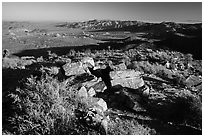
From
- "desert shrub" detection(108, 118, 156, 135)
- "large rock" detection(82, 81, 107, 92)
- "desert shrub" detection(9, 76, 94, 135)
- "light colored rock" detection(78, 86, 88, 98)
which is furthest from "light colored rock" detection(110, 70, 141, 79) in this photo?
"desert shrub" detection(108, 118, 156, 135)

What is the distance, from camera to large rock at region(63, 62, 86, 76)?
671cm

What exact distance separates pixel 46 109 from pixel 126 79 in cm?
226

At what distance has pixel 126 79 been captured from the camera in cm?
645

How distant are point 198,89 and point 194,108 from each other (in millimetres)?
1709

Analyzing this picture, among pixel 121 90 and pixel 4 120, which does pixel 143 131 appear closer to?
pixel 121 90

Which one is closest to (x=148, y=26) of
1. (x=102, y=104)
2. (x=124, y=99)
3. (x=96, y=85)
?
(x=96, y=85)

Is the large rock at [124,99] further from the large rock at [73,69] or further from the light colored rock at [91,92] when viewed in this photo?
the large rock at [73,69]

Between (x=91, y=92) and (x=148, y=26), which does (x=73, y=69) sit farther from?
(x=148, y=26)

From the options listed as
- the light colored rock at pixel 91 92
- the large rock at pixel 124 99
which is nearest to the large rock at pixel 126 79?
the large rock at pixel 124 99

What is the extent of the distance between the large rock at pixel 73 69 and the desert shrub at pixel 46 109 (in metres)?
1.08

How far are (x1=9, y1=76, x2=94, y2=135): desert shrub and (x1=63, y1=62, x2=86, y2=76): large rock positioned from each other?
1.08m

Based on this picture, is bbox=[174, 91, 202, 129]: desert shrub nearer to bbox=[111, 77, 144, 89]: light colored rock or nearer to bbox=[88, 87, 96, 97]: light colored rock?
bbox=[111, 77, 144, 89]: light colored rock

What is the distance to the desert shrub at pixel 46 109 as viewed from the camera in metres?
4.62

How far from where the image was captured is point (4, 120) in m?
4.99
